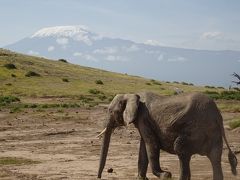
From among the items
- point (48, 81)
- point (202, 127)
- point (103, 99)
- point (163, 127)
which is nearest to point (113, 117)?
point (163, 127)

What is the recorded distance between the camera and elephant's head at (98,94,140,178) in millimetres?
16328

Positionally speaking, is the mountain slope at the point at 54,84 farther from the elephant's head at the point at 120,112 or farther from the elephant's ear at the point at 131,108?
the elephant's ear at the point at 131,108

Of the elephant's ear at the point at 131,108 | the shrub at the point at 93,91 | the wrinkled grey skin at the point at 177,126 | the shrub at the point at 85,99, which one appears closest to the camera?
the wrinkled grey skin at the point at 177,126

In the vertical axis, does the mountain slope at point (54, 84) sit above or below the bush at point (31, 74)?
below

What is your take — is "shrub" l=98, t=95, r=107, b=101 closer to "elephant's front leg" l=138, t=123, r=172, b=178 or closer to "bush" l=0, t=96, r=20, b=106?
"bush" l=0, t=96, r=20, b=106

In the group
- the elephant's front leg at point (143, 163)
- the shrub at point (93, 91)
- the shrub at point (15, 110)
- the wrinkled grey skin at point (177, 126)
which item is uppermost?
the wrinkled grey skin at point (177, 126)

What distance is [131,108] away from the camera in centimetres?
1630

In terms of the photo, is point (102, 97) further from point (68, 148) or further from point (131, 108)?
point (131, 108)

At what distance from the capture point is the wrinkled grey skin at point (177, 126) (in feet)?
49.3

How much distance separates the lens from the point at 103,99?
53469 millimetres

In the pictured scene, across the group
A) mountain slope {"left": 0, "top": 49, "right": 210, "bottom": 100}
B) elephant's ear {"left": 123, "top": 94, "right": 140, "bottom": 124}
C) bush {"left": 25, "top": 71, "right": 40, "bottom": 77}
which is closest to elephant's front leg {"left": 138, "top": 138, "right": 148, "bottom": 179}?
elephant's ear {"left": 123, "top": 94, "right": 140, "bottom": 124}

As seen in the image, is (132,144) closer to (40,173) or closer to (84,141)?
(84,141)

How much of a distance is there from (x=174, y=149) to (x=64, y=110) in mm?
28641

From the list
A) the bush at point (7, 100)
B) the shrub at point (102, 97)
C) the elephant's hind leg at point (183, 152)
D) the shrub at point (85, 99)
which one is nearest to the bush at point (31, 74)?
the shrub at point (102, 97)
